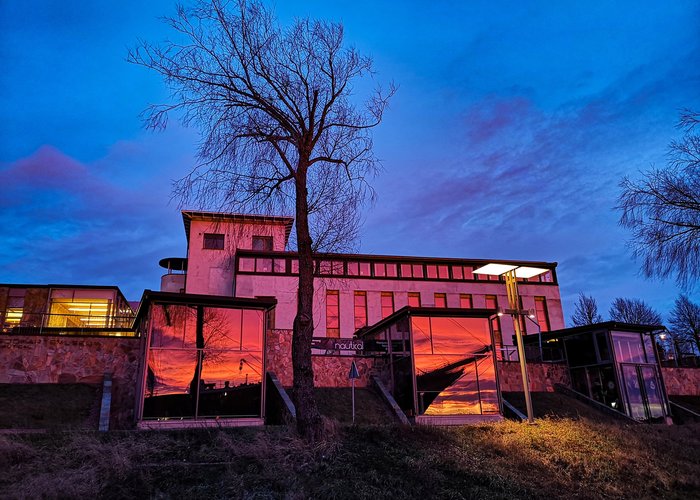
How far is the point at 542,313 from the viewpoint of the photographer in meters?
43.1

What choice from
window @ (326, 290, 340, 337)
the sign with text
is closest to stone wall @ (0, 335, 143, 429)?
the sign with text

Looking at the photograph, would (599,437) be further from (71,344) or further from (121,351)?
(71,344)

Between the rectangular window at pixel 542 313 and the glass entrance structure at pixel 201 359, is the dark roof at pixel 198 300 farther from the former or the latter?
the rectangular window at pixel 542 313

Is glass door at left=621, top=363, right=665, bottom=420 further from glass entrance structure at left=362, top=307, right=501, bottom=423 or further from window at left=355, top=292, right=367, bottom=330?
window at left=355, top=292, right=367, bottom=330

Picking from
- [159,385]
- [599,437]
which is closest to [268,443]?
[159,385]

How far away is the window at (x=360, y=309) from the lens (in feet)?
130

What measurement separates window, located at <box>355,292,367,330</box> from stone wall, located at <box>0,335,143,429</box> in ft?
68.7

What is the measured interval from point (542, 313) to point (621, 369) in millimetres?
17351

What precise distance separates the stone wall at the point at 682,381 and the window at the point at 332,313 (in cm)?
2116

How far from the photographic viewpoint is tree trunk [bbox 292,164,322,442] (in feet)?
33.5

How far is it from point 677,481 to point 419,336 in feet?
34.1

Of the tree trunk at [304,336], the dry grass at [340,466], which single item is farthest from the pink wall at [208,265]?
the dry grass at [340,466]

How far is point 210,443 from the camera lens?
9805 millimetres

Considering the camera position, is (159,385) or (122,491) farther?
(159,385)
